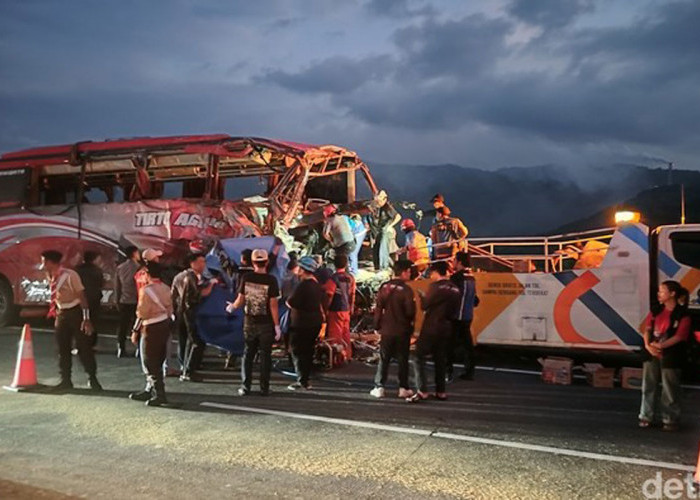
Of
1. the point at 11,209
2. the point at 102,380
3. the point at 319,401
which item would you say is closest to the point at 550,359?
the point at 319,401

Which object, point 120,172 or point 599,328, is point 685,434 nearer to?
point 599,328

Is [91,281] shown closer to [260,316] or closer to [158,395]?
[158,395]

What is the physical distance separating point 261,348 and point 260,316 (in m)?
0.40

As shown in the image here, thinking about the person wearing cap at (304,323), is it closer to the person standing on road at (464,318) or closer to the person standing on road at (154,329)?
the person standing on road at (154,329)

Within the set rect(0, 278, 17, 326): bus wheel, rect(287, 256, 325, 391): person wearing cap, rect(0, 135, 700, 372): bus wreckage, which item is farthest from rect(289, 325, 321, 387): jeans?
rect(0, 278, 17, 326): bus wheel

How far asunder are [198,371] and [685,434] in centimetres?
640

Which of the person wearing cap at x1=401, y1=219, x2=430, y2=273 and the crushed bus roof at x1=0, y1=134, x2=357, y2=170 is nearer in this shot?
the crushed bus roof at x1=0, y1=134, x2=357, y2=170

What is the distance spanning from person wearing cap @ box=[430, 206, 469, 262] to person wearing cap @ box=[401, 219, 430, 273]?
0.26 metres

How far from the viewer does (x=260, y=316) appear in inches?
310

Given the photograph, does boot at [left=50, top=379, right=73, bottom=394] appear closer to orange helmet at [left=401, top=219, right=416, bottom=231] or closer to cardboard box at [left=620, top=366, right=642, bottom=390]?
orange helmet at [left=401, top=219, right=416, bottom=231]

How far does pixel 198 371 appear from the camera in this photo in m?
9.38

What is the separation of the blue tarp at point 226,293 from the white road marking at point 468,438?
1.90m

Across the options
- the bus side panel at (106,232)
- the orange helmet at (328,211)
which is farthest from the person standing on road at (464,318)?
the bus side panel at (106,232)

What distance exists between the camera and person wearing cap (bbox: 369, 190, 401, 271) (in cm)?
1359
